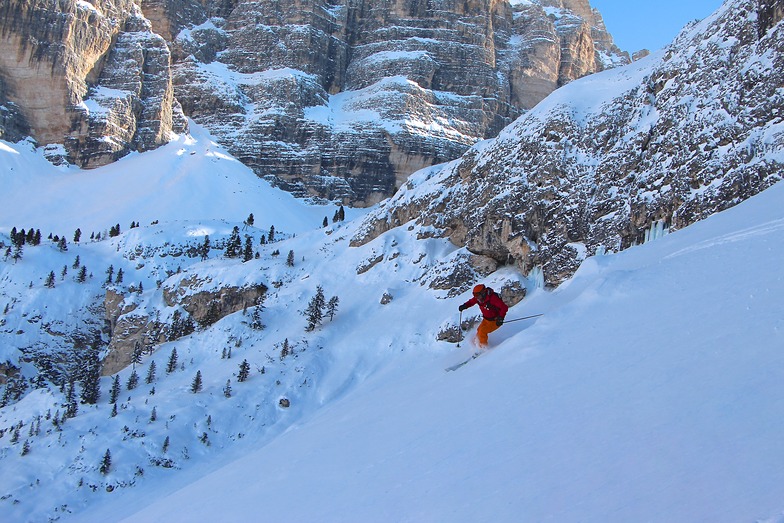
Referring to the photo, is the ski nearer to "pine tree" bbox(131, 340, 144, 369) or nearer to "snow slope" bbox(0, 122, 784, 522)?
"snow slope" bbox(0, 122, 784, 522)

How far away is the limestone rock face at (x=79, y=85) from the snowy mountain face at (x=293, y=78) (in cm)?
28

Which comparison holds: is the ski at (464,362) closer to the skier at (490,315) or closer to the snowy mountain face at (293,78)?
the skier at (490,315)

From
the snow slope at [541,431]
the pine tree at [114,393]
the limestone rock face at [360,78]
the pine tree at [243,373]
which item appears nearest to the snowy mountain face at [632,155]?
the snow slope at [541,431]

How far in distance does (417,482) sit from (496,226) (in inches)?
1212

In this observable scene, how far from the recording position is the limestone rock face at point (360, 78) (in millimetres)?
142000

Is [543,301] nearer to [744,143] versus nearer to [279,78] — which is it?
[744,143]

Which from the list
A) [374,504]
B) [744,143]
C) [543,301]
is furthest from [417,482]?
[744,143]

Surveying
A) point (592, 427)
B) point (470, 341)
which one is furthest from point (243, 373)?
point (592, 427)

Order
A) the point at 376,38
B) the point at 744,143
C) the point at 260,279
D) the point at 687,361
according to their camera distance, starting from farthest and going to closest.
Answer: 1. the point at 376,38
2. the point at 260,279
3. the point at 744,143
4. the point at 687,361

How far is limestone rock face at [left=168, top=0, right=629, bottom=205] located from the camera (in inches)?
5591

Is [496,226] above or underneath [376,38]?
underneath

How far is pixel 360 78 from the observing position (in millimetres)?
161000

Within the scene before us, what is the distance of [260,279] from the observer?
5025 centimetres

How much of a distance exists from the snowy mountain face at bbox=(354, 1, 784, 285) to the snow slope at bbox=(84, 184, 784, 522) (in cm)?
1402
